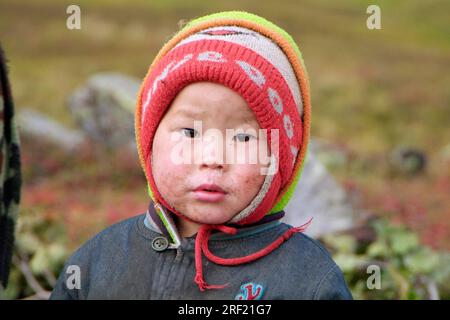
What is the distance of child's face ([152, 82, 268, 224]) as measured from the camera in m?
2.35

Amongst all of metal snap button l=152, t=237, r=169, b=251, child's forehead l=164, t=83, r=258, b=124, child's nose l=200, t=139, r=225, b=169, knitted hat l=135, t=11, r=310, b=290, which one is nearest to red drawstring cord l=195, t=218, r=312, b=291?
knitted hat l=135, t=11, r=310, b=290

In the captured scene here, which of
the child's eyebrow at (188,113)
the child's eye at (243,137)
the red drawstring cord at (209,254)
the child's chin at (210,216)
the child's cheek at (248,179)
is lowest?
the red drawstring cord at (209,254)

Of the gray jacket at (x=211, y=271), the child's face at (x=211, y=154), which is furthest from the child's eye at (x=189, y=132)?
the gray jacket at (x=211, y=271)

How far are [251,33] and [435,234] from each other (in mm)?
5039

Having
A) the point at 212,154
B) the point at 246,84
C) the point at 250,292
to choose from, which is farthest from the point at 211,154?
the point at 250,292

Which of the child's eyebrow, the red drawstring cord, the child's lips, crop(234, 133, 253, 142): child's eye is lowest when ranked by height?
the red drawstring cord

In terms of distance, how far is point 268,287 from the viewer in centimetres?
241

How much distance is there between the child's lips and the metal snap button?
0.27m

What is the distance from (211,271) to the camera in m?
2.46

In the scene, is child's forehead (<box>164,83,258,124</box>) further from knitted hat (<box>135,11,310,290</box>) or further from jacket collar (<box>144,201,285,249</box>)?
jacket collar (<box>144,201,285,249</box>)

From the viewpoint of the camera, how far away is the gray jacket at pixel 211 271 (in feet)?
7.91

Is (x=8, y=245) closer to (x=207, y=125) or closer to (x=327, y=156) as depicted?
(x=207, y=125)

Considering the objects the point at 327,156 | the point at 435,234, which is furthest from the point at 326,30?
the point at 435,234

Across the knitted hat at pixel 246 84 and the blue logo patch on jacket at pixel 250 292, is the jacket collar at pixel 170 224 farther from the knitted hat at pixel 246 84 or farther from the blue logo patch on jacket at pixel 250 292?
the blue logo patch on jacket at pixel 250 292
